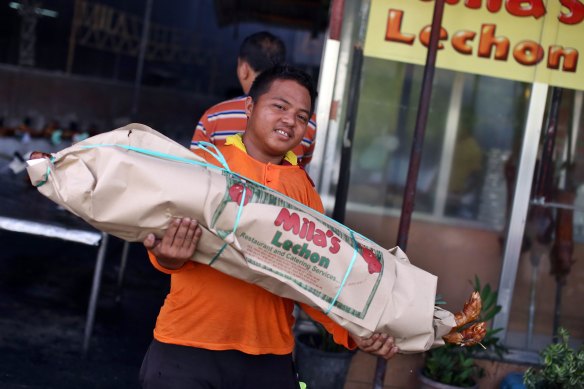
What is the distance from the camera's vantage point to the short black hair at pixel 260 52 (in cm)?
332

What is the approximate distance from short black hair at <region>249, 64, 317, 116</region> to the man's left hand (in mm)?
714

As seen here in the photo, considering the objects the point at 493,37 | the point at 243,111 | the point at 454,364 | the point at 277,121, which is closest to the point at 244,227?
the point at 277,121

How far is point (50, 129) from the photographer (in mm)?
6828

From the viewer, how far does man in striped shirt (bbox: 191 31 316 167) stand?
309cm

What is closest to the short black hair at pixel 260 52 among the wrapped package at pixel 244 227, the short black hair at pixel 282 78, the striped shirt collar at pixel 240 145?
the short black hair at pixel 282 78

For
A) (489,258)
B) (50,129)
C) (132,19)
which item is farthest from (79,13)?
(489,258)

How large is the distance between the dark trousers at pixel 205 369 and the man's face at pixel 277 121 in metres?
0.58

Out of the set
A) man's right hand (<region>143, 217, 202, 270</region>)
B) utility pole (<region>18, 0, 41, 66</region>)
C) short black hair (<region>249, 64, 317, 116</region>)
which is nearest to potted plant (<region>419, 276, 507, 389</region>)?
short black hair (<region>249, 64, 317, 116</region>)

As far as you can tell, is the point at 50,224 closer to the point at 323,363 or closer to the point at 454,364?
the point at 323,363

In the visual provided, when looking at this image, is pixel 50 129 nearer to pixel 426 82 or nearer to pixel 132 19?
pixel 132 19

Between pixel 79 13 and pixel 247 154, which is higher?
pixel 79 13

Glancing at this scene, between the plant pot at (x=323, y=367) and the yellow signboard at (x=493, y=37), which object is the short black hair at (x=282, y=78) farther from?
the plant pot at (x=323, y=367)

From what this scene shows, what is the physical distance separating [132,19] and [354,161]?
20.9 ft

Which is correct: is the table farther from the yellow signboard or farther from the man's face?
the man's face
